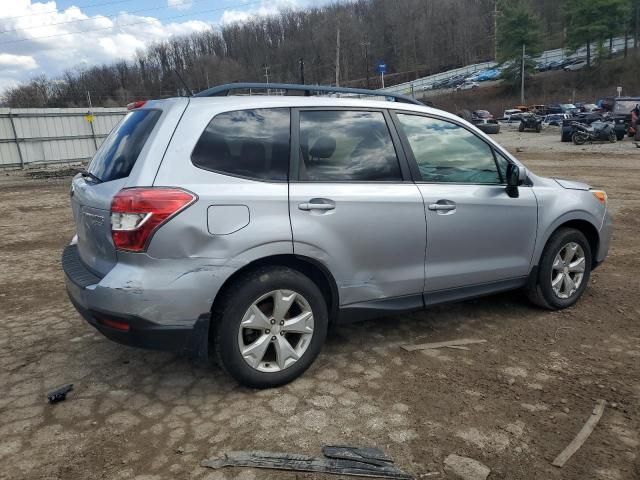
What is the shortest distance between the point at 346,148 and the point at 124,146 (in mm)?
1405

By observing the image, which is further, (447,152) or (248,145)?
(447,152)

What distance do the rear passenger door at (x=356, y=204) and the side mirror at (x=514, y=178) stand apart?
0.91 meters

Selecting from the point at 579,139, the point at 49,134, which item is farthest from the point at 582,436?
the point at 579,139

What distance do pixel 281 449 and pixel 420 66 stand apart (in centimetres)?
12110

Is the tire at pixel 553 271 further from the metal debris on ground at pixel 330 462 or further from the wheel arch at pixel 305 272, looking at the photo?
the metal debris on ground at pixel 330 462

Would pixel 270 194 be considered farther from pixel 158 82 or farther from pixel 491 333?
pixel 158 82

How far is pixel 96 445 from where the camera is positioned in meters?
2.82

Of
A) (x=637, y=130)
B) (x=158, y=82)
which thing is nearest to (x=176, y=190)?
(x=637, y=130)

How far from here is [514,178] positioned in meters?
4.09

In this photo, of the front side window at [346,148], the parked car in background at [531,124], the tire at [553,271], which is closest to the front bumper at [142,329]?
the front side window at [346,148]

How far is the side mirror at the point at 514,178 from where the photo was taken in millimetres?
4098

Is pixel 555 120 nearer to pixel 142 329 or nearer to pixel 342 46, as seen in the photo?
pixel 142 329

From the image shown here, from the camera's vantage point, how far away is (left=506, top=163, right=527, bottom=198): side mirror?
13.4 feet

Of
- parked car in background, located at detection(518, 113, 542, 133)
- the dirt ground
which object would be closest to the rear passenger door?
the dirt ground
